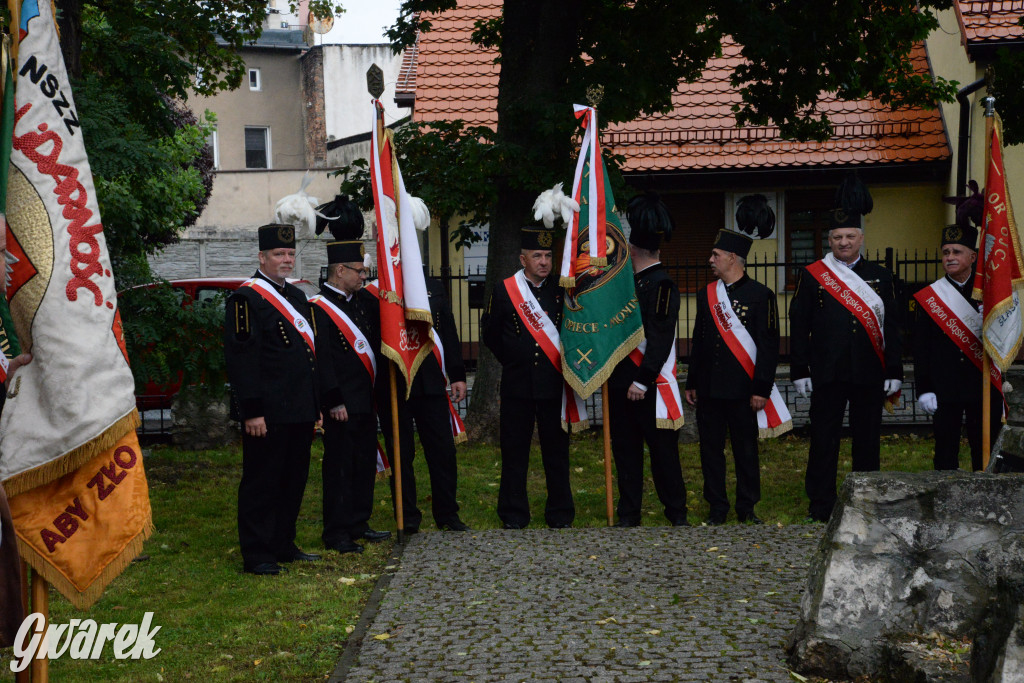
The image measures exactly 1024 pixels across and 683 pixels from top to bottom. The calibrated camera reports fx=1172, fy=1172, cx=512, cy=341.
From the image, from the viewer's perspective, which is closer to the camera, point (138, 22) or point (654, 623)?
point (654, 623)

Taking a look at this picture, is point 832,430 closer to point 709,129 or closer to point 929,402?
point 929,402

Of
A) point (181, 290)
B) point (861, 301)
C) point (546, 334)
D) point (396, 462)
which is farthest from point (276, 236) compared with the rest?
point (861, 301)

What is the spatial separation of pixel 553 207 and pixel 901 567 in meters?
4.16

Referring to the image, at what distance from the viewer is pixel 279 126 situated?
39.2m

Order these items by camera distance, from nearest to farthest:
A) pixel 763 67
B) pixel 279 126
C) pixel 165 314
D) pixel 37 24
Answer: pixel 37 24 < pixel 165 314 < pixel 763 67 < pixel 279 126

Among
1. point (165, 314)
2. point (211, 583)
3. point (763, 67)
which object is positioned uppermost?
point (763, 67)

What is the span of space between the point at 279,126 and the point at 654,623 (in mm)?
35755

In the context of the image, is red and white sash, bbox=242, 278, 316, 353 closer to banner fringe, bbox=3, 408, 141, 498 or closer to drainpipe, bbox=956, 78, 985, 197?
banner fringe, bbox=3, 408, 141, 498

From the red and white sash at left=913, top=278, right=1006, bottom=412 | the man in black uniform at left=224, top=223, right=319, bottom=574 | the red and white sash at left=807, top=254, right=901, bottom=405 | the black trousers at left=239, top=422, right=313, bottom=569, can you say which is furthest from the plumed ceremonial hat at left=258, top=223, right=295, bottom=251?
the red and white sash at left=913, top=278, right=1006, bottom=412

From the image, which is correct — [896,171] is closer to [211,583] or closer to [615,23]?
[615,23]

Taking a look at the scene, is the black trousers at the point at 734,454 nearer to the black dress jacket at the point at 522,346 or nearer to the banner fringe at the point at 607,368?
the banner fringe at the point at 607,368

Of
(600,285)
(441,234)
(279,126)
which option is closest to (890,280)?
(600,285)

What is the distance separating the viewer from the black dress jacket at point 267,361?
700 centimetres

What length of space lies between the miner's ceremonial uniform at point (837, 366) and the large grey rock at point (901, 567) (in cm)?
327
